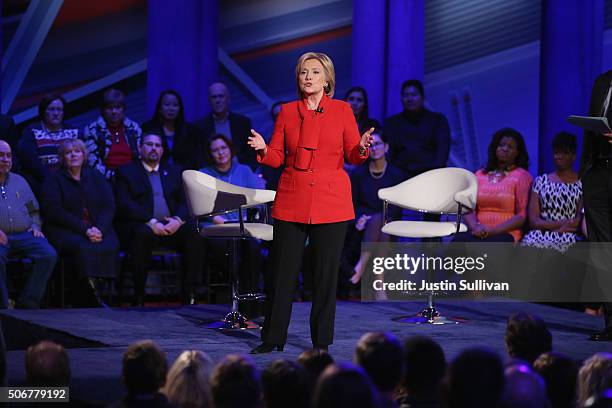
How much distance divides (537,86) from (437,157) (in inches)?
75.5

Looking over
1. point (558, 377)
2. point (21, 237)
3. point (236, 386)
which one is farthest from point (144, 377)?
point (21, 237)

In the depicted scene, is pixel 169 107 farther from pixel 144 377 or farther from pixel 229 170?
pixel 144 377

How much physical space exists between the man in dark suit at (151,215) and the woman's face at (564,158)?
2511mm

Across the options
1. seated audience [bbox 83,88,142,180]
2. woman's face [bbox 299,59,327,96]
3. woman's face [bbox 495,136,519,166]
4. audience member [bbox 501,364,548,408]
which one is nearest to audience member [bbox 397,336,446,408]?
audience member [bbox 501,364,548,408]

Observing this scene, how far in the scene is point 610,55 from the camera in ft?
30.2

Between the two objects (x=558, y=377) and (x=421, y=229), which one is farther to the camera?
(x=421, y=229)

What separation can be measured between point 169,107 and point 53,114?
821 millimetres

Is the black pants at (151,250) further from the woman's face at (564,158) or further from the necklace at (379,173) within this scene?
the woman's face at (564,158)

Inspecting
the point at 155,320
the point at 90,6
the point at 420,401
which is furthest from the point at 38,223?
the point at 420,401

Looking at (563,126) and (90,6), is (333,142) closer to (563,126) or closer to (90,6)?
(563,126)

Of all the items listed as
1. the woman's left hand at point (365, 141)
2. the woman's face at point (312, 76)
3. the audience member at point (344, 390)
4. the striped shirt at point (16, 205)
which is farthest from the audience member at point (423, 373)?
the striped shirt at point (16, 205)

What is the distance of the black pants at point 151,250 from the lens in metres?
7.21

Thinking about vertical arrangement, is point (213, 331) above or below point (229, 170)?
below

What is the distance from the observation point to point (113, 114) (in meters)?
7.75
